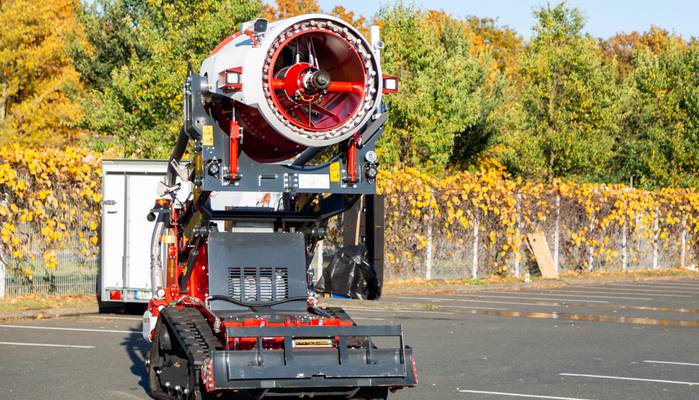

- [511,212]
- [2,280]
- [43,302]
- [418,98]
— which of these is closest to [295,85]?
[43,302]

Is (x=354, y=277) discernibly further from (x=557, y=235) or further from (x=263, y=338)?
(x=557, y=235)

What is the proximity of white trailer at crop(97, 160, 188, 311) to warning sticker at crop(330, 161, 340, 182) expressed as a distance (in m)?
9.59

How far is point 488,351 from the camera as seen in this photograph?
1522 centimetres

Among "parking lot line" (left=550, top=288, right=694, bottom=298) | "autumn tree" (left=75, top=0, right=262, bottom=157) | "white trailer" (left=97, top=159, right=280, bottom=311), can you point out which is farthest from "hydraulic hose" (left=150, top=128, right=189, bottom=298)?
"parking lot line" (left=550, top=288, right=694, bottom=298)

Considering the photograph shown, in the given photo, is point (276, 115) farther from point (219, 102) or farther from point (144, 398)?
point (144, 398)

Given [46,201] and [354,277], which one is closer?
[354,277]

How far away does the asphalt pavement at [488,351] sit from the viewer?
465 inches

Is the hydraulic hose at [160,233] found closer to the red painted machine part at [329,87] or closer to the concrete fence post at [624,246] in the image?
the red painted machine part at [329,87]

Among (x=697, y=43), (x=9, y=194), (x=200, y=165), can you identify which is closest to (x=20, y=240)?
(x=9, y=194)

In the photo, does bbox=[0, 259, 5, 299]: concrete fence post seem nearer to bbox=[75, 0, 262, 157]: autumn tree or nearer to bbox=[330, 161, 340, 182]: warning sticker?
bbox=[75, 0, 262, 157]: autumn tree

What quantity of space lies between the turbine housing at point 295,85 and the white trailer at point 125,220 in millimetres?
9442

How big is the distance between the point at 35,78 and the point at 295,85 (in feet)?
117

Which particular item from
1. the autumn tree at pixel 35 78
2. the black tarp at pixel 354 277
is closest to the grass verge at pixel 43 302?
the black tarp at pixel 354 277

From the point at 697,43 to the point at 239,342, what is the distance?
41.3 m
